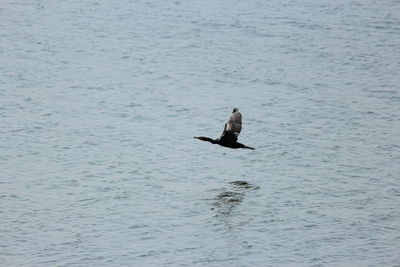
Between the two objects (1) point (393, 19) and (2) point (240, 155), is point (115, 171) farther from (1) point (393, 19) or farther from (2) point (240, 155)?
(1) point (393, 19)

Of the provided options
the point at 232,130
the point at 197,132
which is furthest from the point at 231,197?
the point at 197,132

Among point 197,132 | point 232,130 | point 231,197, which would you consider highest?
point 232,130

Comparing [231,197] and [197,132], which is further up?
[197,132]

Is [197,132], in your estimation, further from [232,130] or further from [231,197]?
[231,197]

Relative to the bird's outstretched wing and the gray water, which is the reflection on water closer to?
the gray water

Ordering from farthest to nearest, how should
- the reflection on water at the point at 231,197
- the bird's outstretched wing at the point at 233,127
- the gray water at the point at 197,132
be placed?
the bird's outstretched wing at the point at 233,127 → the reflection on water at the point at 231,197 → the gray water at the point at 197,132

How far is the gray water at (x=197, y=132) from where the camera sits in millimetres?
18406

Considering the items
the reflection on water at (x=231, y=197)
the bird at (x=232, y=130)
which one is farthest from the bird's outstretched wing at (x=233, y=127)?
Answer: the reflection on water at (x=231, y=197)

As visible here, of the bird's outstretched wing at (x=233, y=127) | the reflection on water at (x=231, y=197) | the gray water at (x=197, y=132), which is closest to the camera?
the gray water at (x=197, y=132)

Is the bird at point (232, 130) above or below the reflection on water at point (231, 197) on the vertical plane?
above

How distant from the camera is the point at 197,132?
25.8 metres

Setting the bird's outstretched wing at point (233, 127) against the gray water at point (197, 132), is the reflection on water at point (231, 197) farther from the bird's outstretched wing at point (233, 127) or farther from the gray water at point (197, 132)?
the bird's outstretched wing at point (233, 127)

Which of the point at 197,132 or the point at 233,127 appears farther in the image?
the point at 197,132

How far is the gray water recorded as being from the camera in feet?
60.4
